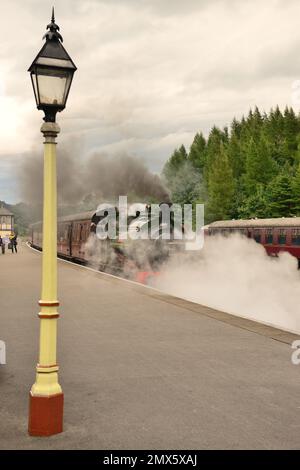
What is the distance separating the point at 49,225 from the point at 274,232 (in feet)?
86.5

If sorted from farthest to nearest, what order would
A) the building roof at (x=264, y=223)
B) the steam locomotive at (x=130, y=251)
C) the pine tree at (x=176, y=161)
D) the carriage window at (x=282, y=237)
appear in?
the pine tree at (x=176, y=161), the carriage window at (x=282, y=237), the building roof at (x=264, y=223), the steam locomotive at (x=130, y=251)

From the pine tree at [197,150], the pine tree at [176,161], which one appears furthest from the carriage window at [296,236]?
the pine tree at [176,161]

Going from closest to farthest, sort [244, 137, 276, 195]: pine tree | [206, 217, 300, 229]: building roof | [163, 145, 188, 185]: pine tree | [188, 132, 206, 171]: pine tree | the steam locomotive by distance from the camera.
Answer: the steam locomotive < [206, 217, 300, 229]: building roof < [244, 137, 276, 195]: pine tree < [188, 132, 206, 171]: pine tree < [163, 145, 188, 185]: pine tree

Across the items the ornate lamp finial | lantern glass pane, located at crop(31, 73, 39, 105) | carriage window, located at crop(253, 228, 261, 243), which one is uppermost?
the ornate lamp finial

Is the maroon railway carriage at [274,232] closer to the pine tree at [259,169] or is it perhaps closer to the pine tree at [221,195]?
the pine tree at [221,195]

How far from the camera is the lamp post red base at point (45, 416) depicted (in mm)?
4473

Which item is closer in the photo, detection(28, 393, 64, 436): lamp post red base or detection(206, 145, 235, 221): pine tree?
detection(28, 393, 64, 436): lamp post red base

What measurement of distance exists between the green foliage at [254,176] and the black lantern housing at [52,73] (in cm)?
5665

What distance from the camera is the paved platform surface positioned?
4.46 m

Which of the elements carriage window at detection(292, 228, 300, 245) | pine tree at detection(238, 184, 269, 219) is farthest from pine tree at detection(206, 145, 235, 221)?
carriage window at detection(292, 228, 300, 245)

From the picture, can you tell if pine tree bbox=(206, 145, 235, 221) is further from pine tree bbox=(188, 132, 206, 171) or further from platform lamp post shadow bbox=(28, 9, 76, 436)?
platform lamp post shadow bbox=(28, 9, 76, 436)

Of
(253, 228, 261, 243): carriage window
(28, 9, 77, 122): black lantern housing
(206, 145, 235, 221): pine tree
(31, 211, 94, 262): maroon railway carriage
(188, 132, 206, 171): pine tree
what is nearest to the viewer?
(28, 9, 77, 122): black lantern housing

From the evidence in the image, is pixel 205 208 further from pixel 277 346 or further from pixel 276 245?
pixel 277 346

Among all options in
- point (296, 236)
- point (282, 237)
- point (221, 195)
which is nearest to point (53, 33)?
point (296, 236)
